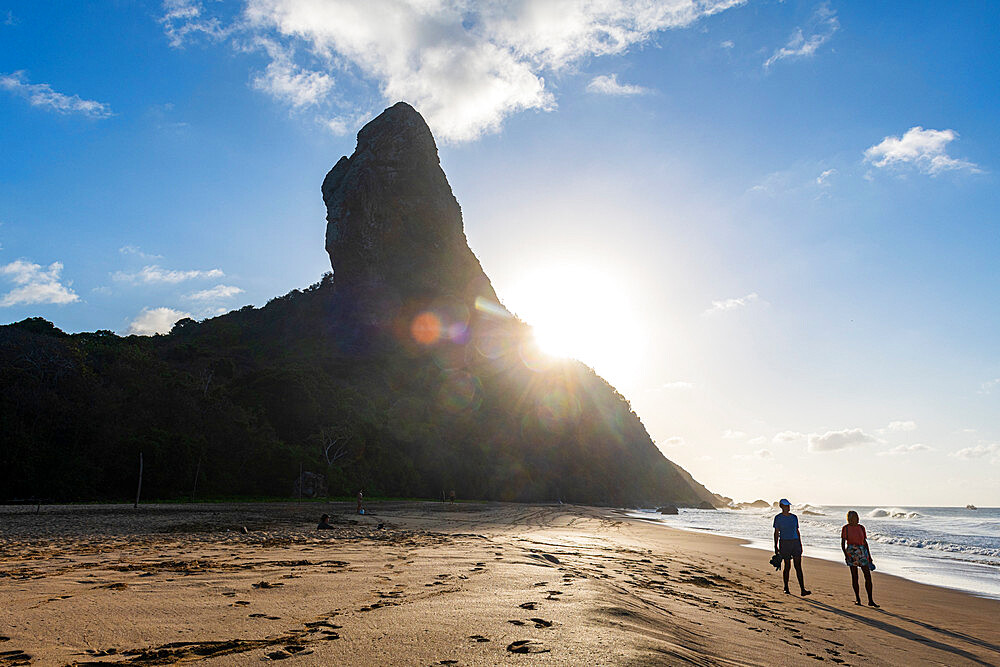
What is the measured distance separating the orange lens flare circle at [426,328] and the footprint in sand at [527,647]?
3213 inches

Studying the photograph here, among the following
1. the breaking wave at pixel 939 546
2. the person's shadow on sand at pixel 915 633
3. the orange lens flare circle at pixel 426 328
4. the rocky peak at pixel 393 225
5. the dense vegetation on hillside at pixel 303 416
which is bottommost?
the breaking wave at pixel 939 546

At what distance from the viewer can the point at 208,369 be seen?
203 ft

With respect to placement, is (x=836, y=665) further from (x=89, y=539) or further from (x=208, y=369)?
(x=208, y=369)

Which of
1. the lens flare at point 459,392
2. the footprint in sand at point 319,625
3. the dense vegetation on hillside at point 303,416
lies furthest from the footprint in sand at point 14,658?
the lens flare at point 459,392

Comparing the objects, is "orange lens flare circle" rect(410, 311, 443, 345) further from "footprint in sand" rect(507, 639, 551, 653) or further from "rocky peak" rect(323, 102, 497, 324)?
"footprint in sand" rect(507, 639, 551, 653)

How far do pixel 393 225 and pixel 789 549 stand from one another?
82372 mm

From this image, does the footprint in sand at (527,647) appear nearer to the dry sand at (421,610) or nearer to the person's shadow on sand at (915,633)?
the dry sand at (421,610)

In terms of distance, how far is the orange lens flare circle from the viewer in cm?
8562

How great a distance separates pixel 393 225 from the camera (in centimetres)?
8788

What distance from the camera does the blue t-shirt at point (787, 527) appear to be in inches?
482

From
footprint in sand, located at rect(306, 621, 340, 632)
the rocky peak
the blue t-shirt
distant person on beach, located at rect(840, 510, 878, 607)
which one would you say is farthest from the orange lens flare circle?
footprint in sand, located at rect(306, 621, 340, 632)

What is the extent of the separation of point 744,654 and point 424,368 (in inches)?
2972

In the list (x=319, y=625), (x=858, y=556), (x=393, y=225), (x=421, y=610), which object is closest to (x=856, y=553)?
(x=858, y=556)

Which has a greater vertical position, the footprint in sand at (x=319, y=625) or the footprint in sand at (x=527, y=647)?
the footprint in sand at (x=527, y=647)
